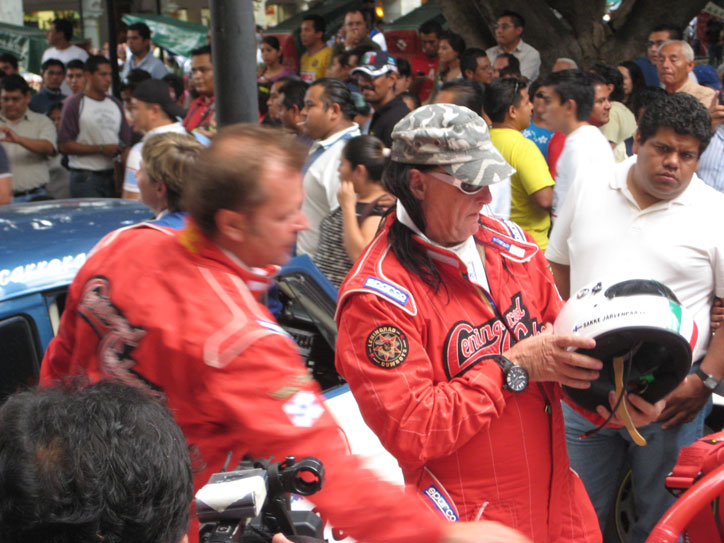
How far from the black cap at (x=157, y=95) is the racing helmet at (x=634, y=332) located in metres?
4.37

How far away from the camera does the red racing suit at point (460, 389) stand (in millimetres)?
2256

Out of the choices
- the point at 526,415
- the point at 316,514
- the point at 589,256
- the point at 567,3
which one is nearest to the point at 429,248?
the point at 526,415

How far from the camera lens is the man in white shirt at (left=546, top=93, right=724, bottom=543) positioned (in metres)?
3.21

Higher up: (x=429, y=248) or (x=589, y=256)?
(x=429, y=248)

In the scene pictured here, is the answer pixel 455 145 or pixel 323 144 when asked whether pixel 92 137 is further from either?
pixel 455 145

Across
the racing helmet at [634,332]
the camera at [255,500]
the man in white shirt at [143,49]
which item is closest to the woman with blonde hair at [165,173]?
the racing helmet at [634,332]

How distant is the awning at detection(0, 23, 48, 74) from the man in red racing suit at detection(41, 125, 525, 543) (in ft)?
42.1

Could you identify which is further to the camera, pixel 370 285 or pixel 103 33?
pixel 103 33

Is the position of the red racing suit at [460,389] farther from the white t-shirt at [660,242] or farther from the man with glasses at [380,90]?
the man with glasses at [380,90]

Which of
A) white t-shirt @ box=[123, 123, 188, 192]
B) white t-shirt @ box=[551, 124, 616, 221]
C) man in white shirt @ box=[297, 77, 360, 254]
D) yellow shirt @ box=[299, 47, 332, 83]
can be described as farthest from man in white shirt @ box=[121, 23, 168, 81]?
white t-shirt @ box=[551, 124, 616, 221]

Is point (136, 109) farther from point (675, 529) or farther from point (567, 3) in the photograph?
point (567, 3)

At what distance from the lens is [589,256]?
3.39 m

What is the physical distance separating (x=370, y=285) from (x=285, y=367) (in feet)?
1.96

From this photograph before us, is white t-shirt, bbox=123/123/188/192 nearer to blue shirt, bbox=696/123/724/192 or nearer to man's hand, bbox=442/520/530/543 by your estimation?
blue shirt, bbox=696/123/724/192
